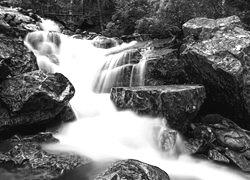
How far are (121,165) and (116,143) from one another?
9.91 ft

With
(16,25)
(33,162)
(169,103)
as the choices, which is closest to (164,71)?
(169,103)

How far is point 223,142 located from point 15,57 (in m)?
6.62

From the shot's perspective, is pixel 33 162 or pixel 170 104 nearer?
pixel 33 162

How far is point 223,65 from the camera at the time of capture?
23.7ft

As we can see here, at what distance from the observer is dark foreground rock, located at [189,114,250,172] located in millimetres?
6430

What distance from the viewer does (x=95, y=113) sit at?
829 centimetres

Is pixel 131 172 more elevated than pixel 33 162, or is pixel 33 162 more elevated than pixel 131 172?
pixel 131 172

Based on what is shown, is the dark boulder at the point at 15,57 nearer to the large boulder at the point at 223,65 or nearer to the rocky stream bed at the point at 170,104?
the rocky stream bed at the point at 170,104

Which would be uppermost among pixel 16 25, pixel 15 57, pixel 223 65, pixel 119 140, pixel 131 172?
pixel 16 25

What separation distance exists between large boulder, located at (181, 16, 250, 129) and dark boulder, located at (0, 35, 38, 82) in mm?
5094

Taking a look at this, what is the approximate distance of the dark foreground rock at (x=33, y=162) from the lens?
5088 mm

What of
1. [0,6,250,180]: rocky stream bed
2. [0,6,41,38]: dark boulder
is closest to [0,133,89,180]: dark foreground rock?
[0,6,250,180]: rocky stream bed

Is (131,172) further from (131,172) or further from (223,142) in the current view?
(223,142)

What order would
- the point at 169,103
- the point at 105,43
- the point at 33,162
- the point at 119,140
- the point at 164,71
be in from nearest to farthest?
the point at 33,162 < the point at 169,103 < the point at 119,140 < the point at 164,71 < the point at 105,43
